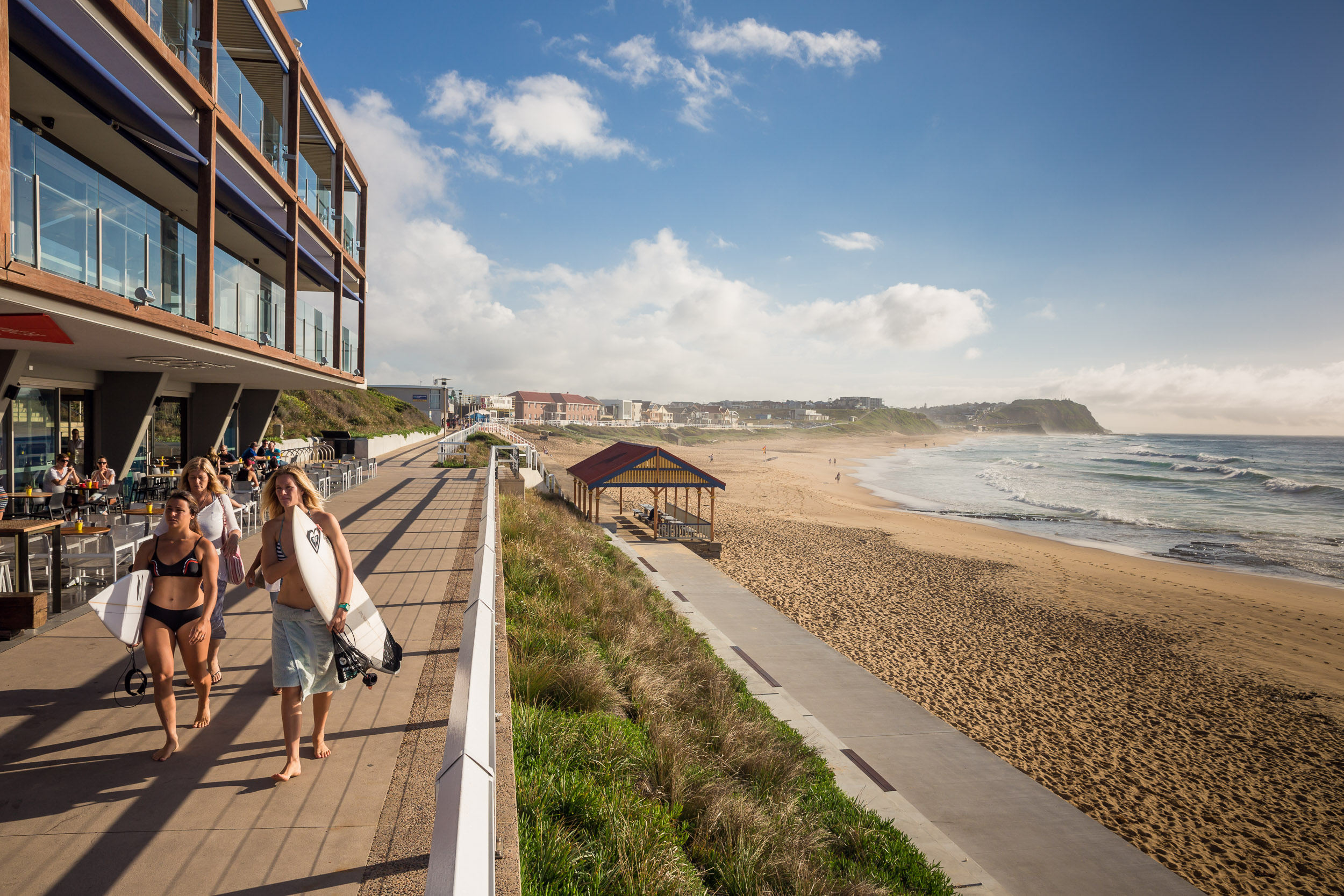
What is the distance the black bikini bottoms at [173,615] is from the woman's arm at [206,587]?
1.2 inches

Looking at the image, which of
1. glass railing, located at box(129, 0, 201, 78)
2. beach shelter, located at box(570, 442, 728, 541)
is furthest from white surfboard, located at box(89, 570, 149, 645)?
beach shelter, located at box(570, 442, 728, 541)

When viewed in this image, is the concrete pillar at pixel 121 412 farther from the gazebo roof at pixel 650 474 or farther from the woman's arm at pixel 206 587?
the gazebo roof at pixel 650 474

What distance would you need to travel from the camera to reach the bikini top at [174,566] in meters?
3.39

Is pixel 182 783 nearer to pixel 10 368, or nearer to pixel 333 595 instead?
pixel 333 595

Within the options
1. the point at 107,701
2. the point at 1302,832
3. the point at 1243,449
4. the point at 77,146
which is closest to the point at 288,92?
the point at 77,146

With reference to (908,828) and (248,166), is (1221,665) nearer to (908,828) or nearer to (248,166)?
(908,828)

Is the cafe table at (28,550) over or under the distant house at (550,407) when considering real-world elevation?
under

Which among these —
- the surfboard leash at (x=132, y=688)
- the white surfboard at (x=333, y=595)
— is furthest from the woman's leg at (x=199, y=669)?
the white surfboard at (x=333, y=595)

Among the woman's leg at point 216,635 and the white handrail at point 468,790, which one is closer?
the white handrail at point 468,790

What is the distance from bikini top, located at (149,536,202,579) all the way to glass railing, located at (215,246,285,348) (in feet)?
24.5

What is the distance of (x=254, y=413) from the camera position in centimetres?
1822

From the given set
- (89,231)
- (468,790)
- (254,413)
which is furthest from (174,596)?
(254,413)

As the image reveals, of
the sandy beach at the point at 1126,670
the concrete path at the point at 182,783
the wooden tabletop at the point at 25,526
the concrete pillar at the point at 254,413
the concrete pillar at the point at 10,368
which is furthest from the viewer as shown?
the concrete pillar at the point at 254,413

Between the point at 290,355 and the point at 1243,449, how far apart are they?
135774 mm
